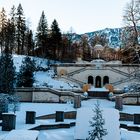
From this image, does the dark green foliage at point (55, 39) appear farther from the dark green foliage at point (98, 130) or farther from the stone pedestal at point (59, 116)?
the dark green foliage at point (98, 130)

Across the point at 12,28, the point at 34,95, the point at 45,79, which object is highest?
the point at 12,28

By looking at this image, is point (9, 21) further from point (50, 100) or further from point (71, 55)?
point (50, 100)

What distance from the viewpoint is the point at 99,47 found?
Result: 7812 cm

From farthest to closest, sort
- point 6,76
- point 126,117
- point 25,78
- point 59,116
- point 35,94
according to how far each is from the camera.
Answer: point 25,78, point 35,94, point 6,76, point 126,117, point 59,116

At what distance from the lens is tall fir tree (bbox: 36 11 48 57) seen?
76.7 meters

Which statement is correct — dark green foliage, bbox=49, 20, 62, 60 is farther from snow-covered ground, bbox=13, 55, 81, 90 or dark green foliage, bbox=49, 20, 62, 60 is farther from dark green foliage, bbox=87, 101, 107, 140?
dark green foliage, bbox=87, 101, 107, 140

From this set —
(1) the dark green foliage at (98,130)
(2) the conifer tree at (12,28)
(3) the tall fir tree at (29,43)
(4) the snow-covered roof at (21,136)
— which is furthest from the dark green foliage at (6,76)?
(3) the tall fir tree at (29,43)

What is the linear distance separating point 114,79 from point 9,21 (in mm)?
28097

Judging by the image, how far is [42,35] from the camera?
77250mm

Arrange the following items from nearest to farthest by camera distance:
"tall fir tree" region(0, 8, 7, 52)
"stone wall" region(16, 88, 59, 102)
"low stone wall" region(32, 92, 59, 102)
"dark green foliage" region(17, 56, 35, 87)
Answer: "low stone wall" region(32, 92, 59, 102), "stone wall" region(16, 88, 59, 102), "dark green foliage" region(17, 56, 35, 87), "tall fir tree" region(0, 8, 7, 52)

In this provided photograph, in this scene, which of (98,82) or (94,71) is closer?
(94,71)

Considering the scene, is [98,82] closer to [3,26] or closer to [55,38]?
[55,38]

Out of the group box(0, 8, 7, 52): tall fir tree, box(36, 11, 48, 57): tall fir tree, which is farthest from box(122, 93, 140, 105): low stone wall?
box(36, 11, 48, 57): tall fir tree

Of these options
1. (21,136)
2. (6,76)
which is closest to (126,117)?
(6,76)
